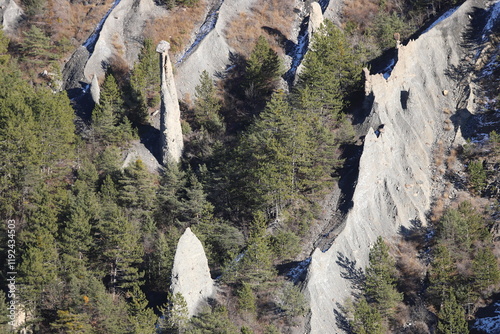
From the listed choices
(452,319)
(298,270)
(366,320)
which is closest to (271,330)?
(298,270)

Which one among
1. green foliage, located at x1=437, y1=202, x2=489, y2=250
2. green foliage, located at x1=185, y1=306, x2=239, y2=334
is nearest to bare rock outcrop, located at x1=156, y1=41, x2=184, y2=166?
green foliage, located at x1=185, y1=306, x2=239, y2=334

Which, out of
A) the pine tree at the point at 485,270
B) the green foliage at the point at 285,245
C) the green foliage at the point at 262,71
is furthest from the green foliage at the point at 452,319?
the green foliage at the point at 262,71

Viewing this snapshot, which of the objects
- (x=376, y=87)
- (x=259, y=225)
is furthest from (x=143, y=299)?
(x=376, y=87)

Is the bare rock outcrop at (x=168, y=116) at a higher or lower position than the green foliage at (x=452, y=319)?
lower

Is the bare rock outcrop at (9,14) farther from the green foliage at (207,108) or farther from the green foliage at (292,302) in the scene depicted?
the green foliage at (292,302)

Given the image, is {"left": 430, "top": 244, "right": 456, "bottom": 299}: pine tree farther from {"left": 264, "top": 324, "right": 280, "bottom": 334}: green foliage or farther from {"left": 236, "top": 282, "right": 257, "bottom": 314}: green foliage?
{"left": 236, "top": 282, "right": 257, "bottom": 314}: green foliage

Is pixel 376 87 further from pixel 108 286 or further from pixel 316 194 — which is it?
pixel 108 286
